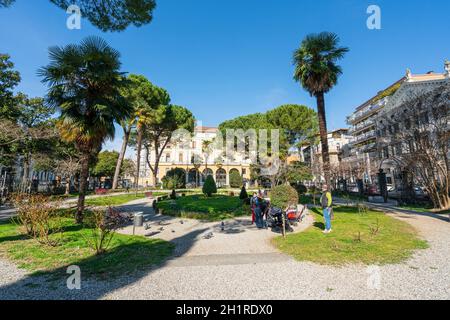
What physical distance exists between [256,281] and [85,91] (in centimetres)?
1067

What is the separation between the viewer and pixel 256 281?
13.7 feet

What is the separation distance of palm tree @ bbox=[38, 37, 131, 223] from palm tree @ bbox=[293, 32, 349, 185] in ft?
38.0

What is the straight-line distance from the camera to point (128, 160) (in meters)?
53.8

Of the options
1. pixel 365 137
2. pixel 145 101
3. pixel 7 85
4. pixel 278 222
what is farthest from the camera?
pixel 365 137

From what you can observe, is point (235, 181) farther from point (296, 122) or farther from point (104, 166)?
point (104, 166)

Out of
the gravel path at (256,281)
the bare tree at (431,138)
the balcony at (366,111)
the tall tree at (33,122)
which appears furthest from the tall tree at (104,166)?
the balcony at (366,111)

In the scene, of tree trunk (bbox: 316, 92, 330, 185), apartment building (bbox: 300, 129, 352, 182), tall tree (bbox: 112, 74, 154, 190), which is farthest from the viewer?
apartment building (bbox: 300, 129, 352, 182)

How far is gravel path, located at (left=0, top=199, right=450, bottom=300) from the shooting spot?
3.68 metres

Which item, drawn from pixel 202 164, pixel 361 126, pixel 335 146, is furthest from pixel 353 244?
pixel 335 146

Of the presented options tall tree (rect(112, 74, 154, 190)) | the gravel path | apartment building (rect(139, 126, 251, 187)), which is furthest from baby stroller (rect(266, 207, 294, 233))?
apartment building (rect(139, 126, 251, 187))

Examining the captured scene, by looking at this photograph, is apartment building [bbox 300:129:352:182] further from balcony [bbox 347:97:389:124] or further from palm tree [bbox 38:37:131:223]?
palm tree [bbox 38:37:131:223]

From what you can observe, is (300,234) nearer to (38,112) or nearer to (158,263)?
(158,263)

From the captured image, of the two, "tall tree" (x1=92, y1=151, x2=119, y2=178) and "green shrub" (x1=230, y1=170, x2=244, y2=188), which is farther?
"green shrub" (x1=230, y1=170, x2=244, y2=188)
